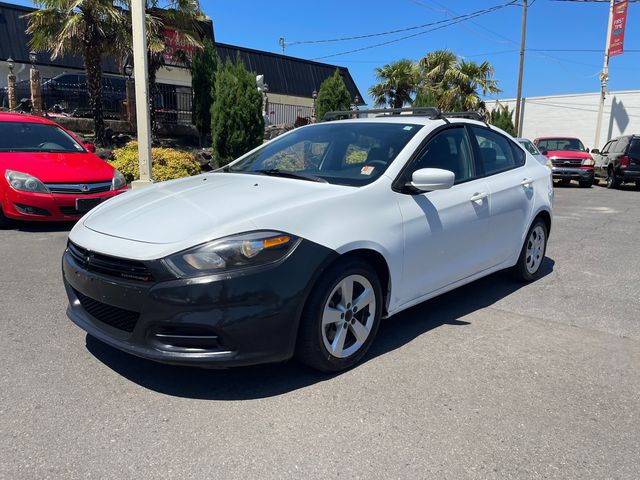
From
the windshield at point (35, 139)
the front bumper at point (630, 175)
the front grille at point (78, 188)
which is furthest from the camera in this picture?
the front bumper at point (630, 175)

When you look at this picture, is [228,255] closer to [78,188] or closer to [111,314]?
[111,314]

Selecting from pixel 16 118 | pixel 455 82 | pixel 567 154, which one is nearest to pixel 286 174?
pixel 16 118

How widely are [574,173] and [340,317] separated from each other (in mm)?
17307

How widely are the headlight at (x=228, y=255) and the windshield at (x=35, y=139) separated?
6186 mm

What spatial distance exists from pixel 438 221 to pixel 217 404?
1.96m

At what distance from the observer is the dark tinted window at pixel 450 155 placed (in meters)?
3.94

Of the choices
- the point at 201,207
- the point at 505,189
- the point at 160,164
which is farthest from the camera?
the point at 160,164

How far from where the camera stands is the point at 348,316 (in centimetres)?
325

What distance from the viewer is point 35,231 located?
718 cm

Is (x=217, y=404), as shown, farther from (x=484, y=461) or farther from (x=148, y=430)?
(x=484, y=461)

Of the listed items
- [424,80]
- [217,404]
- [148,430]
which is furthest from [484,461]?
[424,80]

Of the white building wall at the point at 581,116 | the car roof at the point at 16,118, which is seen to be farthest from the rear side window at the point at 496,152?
the white building wall at the point at 581,116

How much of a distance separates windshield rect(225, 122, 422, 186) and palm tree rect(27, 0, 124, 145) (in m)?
11.1

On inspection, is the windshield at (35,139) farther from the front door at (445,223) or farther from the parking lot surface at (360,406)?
the front door at (445,223)
